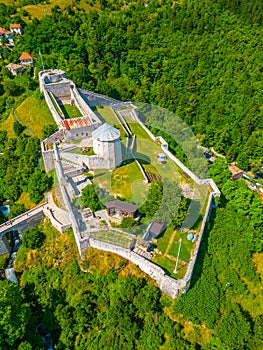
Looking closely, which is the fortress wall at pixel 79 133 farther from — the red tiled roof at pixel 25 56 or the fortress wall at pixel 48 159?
the red tiled roof at pixel 25 56

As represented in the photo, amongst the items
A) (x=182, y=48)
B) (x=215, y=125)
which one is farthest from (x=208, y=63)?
(x=215, y=125)

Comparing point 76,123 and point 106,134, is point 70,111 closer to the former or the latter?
point 76,123

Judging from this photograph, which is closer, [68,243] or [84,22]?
[68,243]

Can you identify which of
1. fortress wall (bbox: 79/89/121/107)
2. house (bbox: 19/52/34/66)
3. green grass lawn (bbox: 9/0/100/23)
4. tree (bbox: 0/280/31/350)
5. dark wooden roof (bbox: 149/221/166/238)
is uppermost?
green grass lawn (bbox: 9/0/100/23)

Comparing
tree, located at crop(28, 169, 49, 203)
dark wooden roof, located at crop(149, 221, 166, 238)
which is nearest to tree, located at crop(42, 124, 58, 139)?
tree, located at crop(28, 169, 49, 203)

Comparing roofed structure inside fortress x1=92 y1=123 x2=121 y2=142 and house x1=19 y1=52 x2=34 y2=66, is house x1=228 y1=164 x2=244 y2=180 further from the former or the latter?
house x1=19 y1=52 x2=34 y2=66

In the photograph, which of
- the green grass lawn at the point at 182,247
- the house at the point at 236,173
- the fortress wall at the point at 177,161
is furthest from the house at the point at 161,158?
the house at the point at 236,173

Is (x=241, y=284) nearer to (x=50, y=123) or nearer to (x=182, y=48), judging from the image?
(x=50, y=123)
